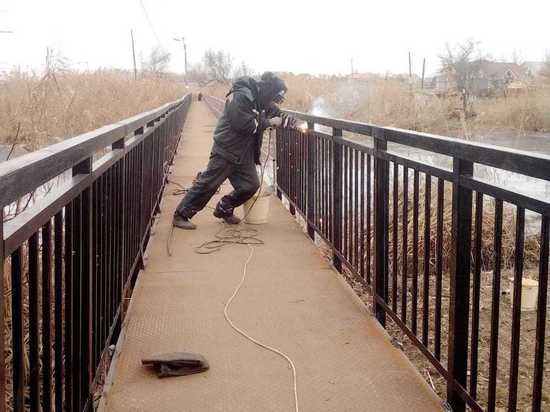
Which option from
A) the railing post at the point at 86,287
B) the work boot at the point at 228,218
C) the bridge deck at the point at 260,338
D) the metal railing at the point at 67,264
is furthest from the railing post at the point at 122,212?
the work boot at the point at 228,218

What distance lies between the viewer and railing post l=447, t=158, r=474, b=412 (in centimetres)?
287

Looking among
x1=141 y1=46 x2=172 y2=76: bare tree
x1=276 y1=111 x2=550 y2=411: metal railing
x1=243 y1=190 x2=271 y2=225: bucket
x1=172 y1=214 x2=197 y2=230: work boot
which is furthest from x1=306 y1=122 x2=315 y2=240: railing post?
x1=141 y1=46 x2=172 y2=76: bare tree

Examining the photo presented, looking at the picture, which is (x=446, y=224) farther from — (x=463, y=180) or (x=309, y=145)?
(x=463, y=180)

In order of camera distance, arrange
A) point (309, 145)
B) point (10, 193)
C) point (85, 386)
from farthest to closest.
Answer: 1. point (309, 145)
2. point (85, 386)
3. point (10, 193)

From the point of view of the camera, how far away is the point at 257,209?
24.8 feet

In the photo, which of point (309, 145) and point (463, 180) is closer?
point (463, 180)

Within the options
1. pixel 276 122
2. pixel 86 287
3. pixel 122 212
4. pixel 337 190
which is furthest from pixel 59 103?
pixel 86 287

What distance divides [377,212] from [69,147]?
2.25m

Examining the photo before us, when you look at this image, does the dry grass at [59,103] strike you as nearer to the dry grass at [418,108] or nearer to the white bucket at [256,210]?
the white bucket at [256,210]

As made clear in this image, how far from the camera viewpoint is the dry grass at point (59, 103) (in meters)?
6.16

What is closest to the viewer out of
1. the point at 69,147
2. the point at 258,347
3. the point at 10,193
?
the point at 10,193

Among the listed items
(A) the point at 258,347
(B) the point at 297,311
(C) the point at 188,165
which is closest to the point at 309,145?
(B) the point at 297,311

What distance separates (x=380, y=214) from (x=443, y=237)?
42cm

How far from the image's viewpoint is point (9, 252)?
5.34 ft
